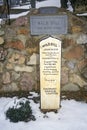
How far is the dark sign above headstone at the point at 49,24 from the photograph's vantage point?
5.97m

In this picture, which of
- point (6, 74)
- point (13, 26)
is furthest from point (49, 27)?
point (6, 74)

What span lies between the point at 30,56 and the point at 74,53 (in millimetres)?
889

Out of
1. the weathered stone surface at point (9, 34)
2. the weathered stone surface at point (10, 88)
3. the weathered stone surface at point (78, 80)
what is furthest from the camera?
the weathered stone surface at point (10, 88)

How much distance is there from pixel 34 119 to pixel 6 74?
1309 mm

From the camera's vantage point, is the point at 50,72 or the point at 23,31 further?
the point at 23,31

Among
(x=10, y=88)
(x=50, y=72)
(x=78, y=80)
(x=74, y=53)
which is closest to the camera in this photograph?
(x=50, y=72)

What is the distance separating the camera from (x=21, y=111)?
18.0ft

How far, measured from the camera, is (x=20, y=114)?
18.0 feet

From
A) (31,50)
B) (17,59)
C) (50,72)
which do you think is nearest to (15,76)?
(17,59)

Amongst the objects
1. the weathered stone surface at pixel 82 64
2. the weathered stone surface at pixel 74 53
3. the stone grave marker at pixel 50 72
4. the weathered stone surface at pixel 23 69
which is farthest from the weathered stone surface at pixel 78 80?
the weathered stone surface at pixel 23 69

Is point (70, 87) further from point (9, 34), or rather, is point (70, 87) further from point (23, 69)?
point (9, 34)

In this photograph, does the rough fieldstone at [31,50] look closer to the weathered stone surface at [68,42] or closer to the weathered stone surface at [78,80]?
the weathered stone surface at [68,42]

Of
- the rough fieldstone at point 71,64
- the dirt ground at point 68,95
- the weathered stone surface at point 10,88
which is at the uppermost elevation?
the rough fieldstone at point 71,64

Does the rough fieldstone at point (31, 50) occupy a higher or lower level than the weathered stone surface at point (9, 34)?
lower
